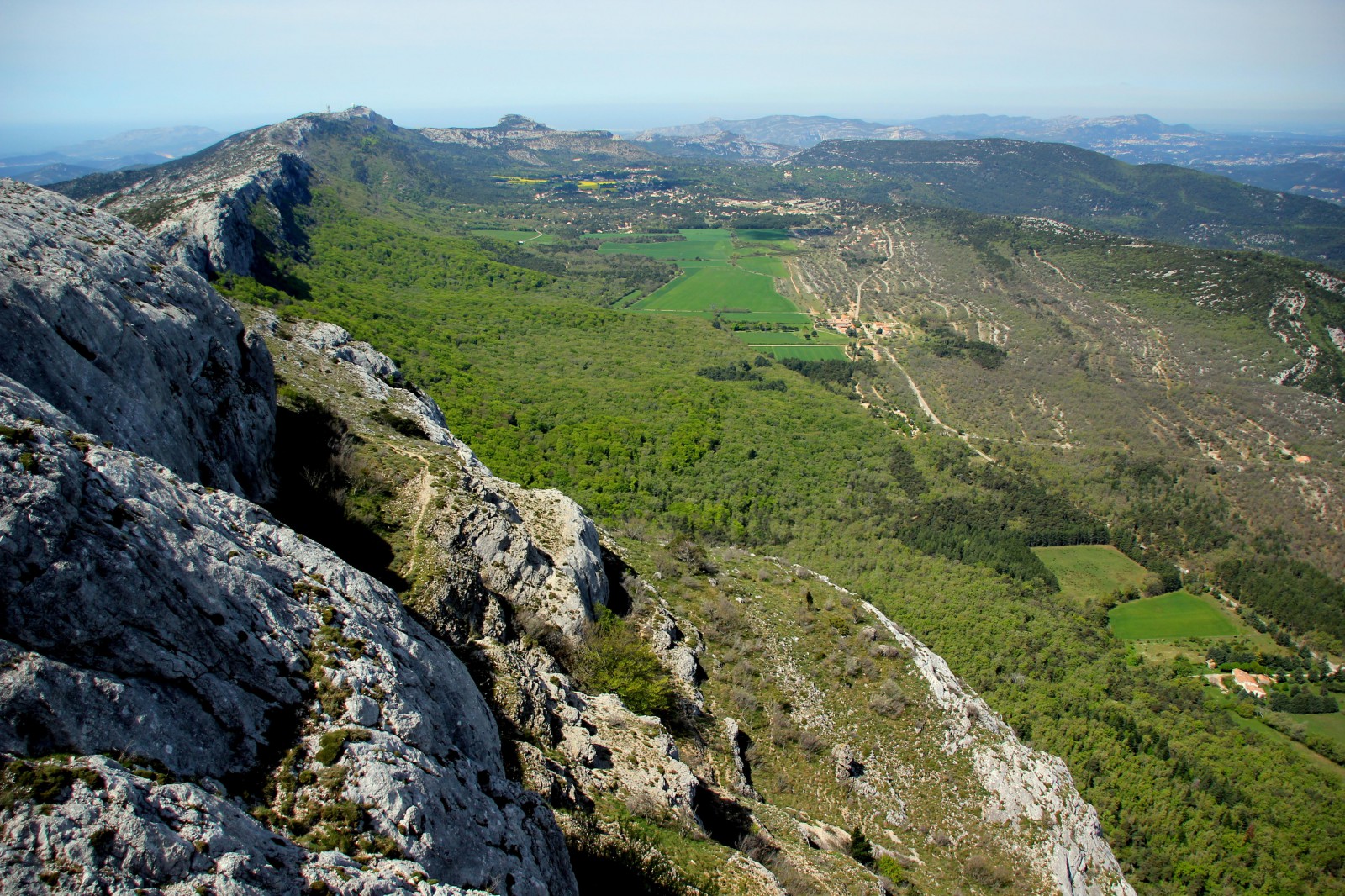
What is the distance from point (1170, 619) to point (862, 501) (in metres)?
39.1

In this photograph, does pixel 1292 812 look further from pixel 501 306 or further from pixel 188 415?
pixel 501 306

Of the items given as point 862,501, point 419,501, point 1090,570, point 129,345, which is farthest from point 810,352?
point 129,345

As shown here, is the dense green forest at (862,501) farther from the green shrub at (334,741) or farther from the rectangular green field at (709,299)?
the green shrub at (334,741)

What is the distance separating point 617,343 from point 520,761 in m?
111

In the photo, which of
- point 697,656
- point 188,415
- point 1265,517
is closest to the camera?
point 188,415

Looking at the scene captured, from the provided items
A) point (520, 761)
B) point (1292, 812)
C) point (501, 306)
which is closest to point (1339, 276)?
point (1292, 812)

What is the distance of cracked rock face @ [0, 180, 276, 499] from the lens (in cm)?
1470

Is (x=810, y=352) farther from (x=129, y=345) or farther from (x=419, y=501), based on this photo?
(x=129, y=345)

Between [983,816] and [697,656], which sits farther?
[697,656]

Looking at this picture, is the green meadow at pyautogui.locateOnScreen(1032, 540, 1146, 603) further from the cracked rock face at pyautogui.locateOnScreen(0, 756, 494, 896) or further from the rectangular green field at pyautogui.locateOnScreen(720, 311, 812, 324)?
the rectangular green field at pyautogui.locateOnScreen(720, 311, 812, 324)

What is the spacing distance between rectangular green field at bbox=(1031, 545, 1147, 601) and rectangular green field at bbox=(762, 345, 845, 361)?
236 feet

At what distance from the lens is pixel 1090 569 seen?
85125 mm

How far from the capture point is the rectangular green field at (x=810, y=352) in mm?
149000

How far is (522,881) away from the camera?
39.7 feet
